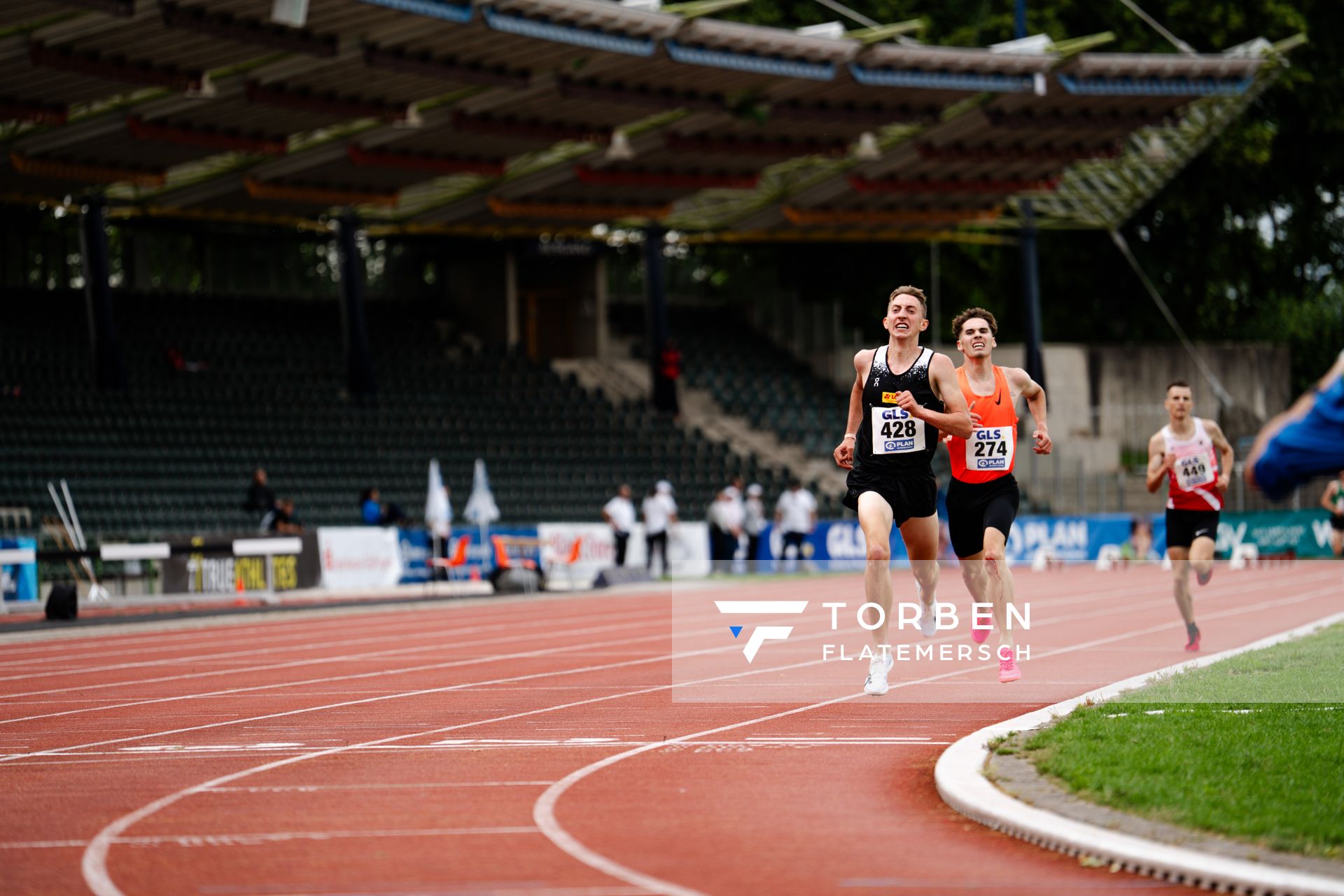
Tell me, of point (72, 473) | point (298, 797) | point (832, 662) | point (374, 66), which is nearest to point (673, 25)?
point (374, 66)

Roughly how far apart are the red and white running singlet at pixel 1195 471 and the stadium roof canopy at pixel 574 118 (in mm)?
18831

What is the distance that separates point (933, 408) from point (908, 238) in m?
40.4

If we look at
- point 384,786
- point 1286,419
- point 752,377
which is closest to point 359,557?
point 384,786

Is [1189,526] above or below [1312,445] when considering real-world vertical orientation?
below

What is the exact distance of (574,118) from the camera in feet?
126

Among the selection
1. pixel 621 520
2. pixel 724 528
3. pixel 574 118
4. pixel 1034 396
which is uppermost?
pixel 574 118

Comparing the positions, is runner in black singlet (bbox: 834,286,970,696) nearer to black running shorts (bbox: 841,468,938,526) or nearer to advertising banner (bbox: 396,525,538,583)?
black running shorts (bbox: 841,468,938,526)

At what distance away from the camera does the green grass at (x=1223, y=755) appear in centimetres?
660

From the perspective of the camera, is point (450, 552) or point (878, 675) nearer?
point (878, 675)

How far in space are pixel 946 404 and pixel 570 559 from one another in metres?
19.0

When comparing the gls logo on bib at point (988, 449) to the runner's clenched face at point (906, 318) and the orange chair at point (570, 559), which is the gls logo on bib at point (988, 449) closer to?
the runner's clenched face at point (906, 318)

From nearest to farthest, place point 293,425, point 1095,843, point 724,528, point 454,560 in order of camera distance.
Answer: point 1095,843 → point 454,560 → point 724,528 → point 293,425

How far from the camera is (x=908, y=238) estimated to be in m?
50.6

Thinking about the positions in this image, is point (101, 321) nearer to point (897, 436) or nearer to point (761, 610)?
point (761, 610)
